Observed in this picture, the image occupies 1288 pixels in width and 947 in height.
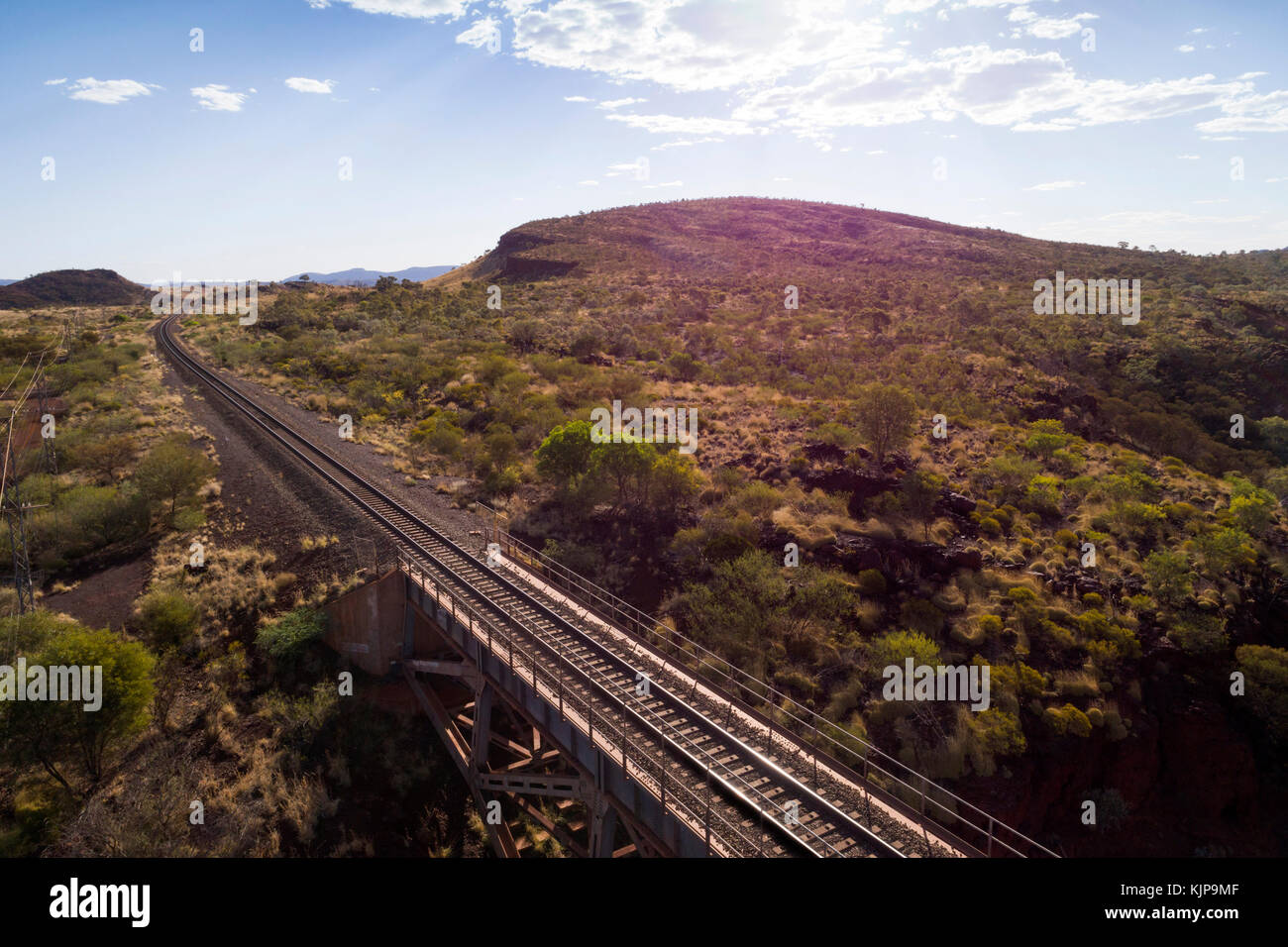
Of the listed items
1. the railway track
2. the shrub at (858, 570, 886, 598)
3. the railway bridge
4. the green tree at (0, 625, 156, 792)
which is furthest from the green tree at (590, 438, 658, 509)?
the green tree at (0, 625, 156, 792)

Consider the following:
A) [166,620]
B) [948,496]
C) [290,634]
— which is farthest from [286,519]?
[948,496]

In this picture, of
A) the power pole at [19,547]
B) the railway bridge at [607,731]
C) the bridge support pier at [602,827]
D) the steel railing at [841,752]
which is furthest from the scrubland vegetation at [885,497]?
the bridge support pier at [602,827]

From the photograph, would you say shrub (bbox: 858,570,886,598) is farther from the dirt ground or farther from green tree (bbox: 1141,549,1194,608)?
the dirt ground

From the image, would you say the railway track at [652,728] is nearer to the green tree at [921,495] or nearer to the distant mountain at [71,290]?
the green tree at [921,495]

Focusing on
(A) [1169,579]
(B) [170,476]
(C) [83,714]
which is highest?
(B) [170,476]

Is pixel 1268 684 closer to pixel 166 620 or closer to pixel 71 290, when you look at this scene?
pixel 166 620

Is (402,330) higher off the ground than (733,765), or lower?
higher

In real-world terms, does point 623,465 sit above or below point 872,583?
above
